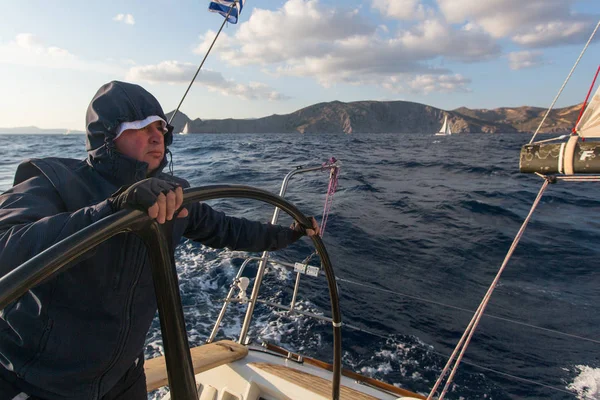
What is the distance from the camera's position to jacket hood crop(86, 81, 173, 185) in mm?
1261

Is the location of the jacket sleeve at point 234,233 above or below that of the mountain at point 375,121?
below

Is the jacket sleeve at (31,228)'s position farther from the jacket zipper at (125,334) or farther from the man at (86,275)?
the jacket zipper at (125,334)

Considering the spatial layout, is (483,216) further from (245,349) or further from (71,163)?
(71,163)

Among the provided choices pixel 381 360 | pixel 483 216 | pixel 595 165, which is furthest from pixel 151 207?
pixel 483 216

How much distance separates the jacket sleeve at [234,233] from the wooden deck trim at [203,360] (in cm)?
80

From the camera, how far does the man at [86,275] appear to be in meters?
1.04

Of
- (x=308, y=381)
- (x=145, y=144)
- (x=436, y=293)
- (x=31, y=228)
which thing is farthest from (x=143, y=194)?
(x=436, y=293)

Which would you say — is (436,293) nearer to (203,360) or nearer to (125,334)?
(203,360)

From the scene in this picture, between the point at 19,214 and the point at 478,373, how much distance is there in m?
4.03

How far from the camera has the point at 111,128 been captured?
1260 mm

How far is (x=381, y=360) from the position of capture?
3764mm

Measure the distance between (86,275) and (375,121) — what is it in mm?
155526

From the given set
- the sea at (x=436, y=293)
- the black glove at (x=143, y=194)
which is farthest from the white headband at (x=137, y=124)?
the sea at (x=436, y=293)

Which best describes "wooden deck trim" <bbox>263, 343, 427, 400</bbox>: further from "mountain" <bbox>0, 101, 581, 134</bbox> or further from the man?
"mountain" <bbox>0, 101, 581, 134</bbox>
